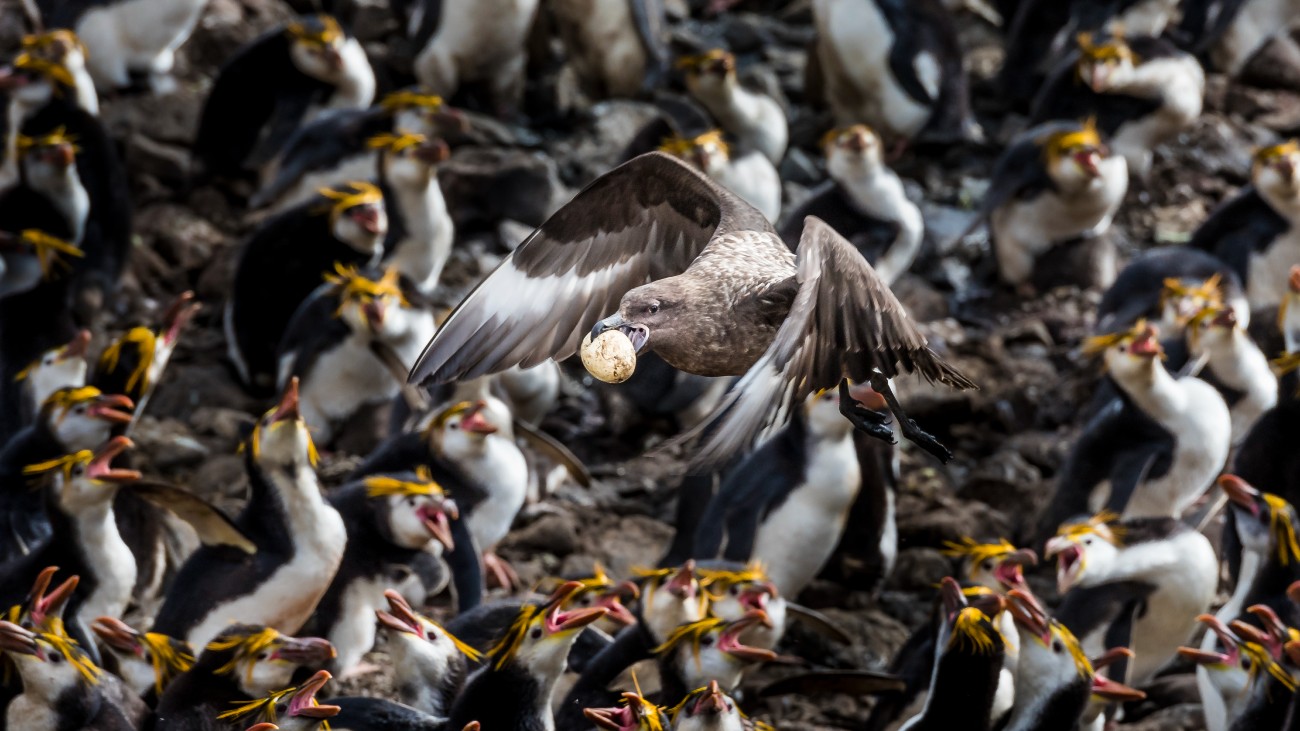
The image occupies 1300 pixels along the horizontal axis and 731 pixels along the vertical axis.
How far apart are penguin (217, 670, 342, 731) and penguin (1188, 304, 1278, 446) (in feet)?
14.0

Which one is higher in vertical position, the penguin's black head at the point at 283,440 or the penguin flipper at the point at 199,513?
the penguin's black head at the point at 283,440

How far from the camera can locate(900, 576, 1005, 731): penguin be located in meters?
5.84

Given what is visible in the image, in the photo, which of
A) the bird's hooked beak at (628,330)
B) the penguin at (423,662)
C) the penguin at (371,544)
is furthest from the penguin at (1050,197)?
the bird's hooked beak at (628,330)

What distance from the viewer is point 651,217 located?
5.54 meters

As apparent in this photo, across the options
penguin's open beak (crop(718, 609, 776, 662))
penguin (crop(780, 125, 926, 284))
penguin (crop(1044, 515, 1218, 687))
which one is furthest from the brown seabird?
penguin (crop(780, 125, 926, 284))

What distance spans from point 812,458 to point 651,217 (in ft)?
7.12

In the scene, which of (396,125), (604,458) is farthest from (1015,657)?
(396,125)

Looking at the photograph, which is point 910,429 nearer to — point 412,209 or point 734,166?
point 412,209

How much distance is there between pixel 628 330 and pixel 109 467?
112 inches

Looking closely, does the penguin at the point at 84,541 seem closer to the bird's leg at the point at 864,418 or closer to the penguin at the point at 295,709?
the penguin at the point at 295,709

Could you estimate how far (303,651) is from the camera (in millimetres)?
5672

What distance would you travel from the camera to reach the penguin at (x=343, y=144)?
32.3 ft

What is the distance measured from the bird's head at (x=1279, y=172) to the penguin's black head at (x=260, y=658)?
17.8 ft

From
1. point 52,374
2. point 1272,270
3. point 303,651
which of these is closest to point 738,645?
point 303,651
